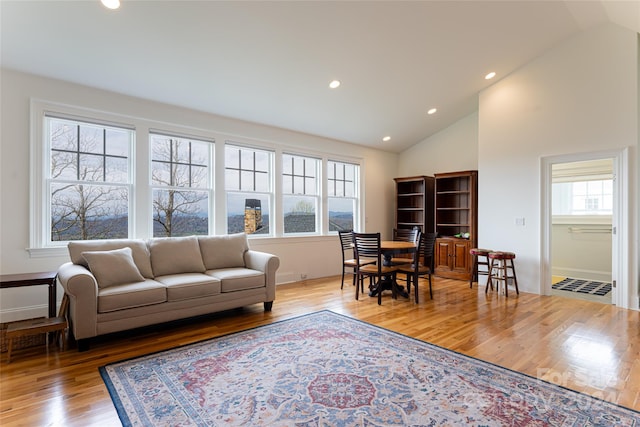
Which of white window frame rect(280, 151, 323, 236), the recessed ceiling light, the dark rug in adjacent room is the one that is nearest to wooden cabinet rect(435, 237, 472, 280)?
the dark rug in adjacent room

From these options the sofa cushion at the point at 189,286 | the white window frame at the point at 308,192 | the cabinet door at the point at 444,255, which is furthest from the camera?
the cabinet door at the point at 444,255

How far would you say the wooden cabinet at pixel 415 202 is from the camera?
22.2ft

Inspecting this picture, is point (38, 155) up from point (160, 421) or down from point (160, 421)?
up

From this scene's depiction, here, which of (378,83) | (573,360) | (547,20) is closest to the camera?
(573,360)

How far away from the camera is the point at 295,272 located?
19.0 ft

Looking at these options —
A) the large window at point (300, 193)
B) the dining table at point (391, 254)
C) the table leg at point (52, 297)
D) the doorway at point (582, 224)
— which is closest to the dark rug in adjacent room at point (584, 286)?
the doorway at point (582, 224)

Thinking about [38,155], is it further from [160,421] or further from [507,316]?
[507,316]

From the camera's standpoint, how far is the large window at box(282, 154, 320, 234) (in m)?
5.83

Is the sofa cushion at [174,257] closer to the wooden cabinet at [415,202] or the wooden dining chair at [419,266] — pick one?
the wooden dining chair at [419,266]

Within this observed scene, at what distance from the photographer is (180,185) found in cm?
465

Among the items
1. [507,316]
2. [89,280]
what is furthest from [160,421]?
[507,316]

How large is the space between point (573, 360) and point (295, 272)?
3960 mm

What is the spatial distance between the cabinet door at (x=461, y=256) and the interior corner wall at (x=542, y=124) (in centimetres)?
41

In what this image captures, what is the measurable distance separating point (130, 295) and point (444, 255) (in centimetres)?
521
